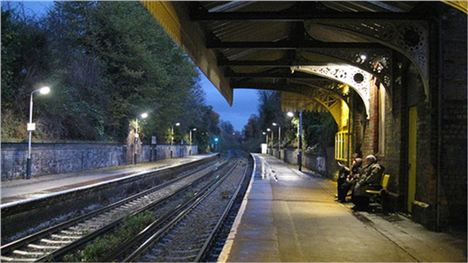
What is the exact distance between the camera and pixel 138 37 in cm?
3872

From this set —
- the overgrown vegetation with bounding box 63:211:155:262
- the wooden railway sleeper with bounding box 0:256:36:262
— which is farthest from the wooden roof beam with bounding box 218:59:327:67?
the wooden railway sleeper with bounding box 0:256:36:262

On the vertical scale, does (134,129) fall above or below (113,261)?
above

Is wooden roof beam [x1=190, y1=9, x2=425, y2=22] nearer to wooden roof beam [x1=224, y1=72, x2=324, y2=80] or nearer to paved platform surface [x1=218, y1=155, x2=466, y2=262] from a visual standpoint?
paved platform surface [x1=218, y1=155, x2=466, y2=262]

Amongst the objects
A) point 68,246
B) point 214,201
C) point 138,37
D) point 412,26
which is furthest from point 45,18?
point 412,26

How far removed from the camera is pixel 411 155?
11586 millimetres

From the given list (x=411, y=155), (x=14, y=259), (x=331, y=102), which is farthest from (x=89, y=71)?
(x=411, y=155)

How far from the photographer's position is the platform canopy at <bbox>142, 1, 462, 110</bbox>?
31.0ft

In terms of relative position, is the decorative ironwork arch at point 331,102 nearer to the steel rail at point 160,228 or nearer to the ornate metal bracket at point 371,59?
the steel rail at point 160,228

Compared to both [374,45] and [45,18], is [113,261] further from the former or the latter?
[45,18]

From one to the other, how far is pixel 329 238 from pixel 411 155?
144 inches

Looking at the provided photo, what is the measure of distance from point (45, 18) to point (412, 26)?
27613mm

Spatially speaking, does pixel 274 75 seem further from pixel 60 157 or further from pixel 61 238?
pixel 60 157

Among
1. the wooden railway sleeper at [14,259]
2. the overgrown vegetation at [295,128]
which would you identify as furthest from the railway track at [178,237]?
the overgrown vegetation at [295,128]

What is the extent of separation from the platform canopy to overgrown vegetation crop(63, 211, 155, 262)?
14.1 feet
